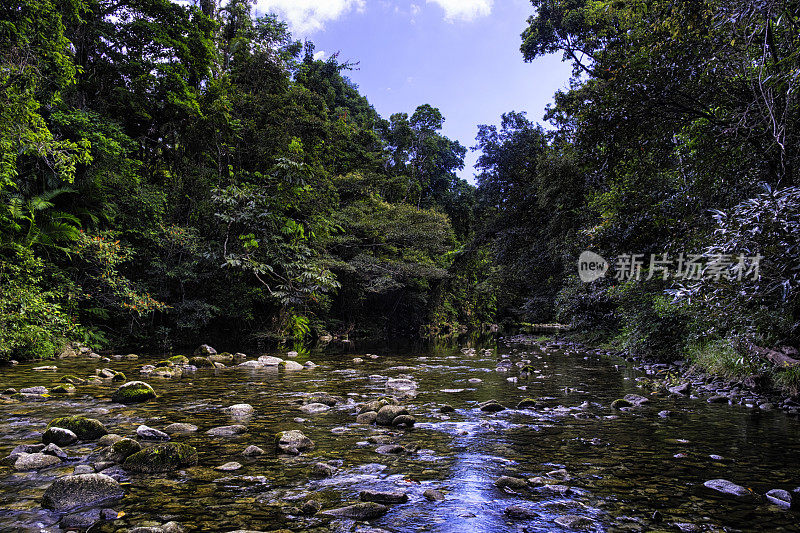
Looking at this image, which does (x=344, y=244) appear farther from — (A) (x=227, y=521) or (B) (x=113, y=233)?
(A) (x=227, y=521)

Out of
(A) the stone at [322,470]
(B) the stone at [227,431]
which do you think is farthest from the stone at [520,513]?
(B) the stone at [227,431]

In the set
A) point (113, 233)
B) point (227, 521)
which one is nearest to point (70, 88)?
point (113, 233)

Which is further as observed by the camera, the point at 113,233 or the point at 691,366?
the point at 113,233

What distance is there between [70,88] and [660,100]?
15.9 m

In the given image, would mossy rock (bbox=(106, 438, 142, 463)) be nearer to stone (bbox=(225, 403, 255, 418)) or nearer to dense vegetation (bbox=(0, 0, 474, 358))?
stone (bbox=(225, 403, 255, 418))

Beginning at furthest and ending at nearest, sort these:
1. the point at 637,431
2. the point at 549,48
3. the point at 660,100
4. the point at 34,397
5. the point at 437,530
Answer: the point at 549,48 < the point at 660,100 < the point at 34,397 < the point at 637,431 < the point at 437,530

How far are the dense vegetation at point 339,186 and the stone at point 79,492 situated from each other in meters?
5.70

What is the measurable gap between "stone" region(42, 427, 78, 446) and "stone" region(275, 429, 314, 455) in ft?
5.90

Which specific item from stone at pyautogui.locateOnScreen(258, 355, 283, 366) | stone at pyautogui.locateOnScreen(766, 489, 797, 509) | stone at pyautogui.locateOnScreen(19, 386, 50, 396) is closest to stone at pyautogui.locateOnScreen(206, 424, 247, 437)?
stone at pyautogui.locateOnScreen(19, 386, 50, 396)

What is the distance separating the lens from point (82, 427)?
152 inches

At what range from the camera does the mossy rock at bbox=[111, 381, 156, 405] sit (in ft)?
18.2

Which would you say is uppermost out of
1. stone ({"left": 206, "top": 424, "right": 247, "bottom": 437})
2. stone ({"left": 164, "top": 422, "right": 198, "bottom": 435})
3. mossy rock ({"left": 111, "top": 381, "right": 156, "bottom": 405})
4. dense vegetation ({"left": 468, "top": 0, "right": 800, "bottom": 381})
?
dense vegetation ({"left": 468, "top": 0, "right": 800, "bottom": 381})

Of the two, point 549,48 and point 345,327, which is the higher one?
point 549,48

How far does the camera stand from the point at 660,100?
6203 millimetres
